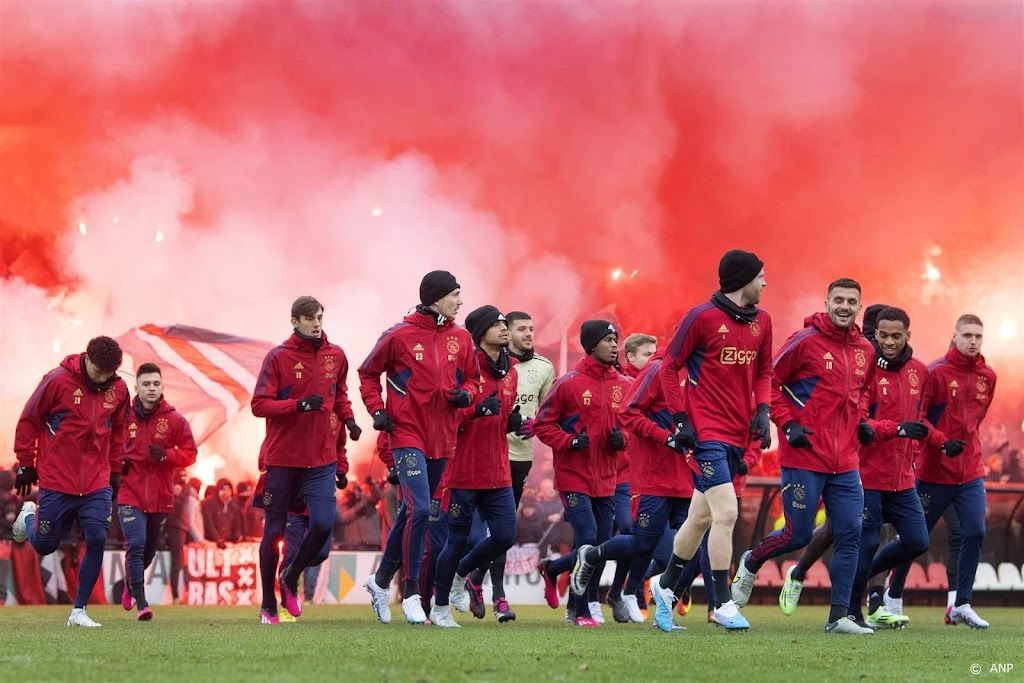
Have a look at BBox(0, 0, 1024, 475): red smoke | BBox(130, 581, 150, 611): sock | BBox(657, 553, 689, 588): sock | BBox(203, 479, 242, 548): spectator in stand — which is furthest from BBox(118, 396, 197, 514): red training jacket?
BBox(0, 0, 1024, 475): red smoke

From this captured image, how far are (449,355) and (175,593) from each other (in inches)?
343

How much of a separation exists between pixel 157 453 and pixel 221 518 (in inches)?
228

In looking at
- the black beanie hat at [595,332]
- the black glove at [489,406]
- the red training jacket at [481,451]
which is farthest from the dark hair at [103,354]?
the black beanie hat at [595,332]

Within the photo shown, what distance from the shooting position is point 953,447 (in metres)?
11.8

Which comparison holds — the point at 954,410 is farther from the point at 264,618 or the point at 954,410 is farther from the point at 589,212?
the point at 589,212

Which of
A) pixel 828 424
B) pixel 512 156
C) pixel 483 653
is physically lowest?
pixel 483 653

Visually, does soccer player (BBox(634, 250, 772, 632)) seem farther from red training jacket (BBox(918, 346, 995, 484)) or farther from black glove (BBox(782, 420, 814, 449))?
red training jacket (BBox(918, 346, 995, 484))

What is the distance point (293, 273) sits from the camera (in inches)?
837

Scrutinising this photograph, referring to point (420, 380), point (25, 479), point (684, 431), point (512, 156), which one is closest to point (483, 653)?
point (684, 431)

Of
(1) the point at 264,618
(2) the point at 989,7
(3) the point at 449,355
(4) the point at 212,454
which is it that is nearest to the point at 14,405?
(4) the point at 212,454

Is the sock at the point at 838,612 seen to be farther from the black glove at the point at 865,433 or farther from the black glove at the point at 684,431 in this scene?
the black glove at the point at 684,431

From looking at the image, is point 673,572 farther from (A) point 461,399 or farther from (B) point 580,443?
(A) point 461,399

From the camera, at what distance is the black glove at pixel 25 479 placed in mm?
11266

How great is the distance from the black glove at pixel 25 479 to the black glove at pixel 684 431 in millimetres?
4958
